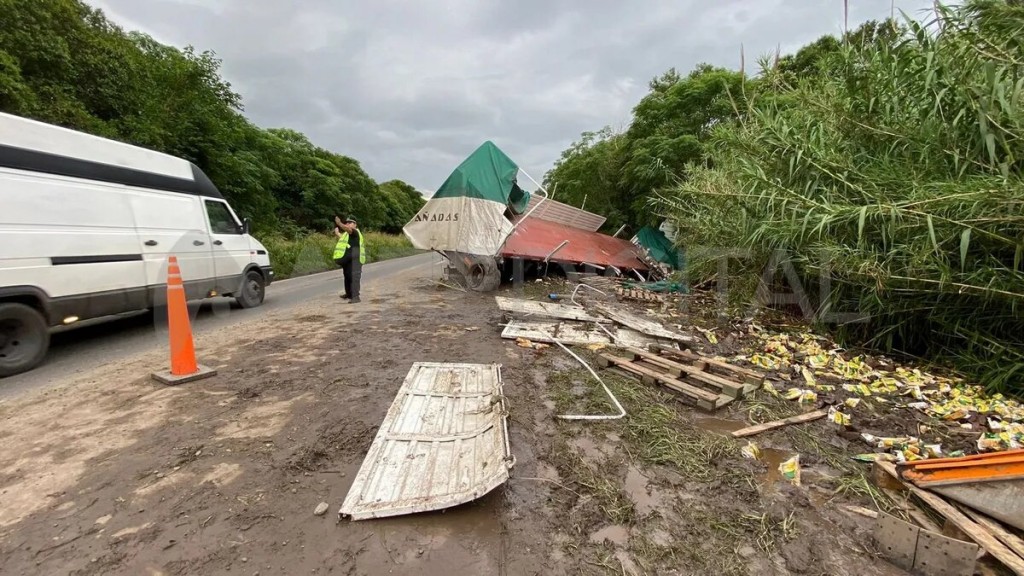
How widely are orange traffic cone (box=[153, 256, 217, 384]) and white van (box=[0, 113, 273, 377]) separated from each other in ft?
5.27

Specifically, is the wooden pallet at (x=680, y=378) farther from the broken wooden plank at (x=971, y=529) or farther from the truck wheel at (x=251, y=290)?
the truck wheel at (x=251, y=290)

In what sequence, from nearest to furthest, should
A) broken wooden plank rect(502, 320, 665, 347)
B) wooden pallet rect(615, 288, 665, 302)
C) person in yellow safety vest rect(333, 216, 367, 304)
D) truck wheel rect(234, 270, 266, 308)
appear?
broken wooden plank rect(502, 320, 665, 347), truck wheel rect(234, 270, 266, 308), person in yellow safety vest rect(333, 216, 367, 304), wooden pallet rect(615, 288, 665, 302)

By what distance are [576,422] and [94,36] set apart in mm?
17886

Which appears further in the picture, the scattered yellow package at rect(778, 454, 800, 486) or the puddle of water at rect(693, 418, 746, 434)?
the puddle of water at rect(693, 418, 746, 434)

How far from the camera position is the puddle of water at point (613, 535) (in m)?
1.98

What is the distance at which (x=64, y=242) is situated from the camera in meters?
4.29

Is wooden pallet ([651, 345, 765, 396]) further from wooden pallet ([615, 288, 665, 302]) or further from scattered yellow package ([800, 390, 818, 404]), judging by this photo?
wooden pallet ([615, 288, 665, 302])

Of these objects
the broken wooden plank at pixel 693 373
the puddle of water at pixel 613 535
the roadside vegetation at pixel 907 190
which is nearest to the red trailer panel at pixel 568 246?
the roadside vegetation at pixel 907 190

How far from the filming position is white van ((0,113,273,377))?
3920mm

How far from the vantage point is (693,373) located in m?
4.23

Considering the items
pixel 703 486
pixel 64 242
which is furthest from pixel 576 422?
pixel 64 242

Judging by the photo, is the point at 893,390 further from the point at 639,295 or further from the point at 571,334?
the point at 639,295

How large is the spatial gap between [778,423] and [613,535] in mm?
2159

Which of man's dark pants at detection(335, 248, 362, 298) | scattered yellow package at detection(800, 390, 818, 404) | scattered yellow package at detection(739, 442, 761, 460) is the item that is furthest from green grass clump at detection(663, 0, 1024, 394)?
man's dark pants at detection(335, 248, 362, 298)
